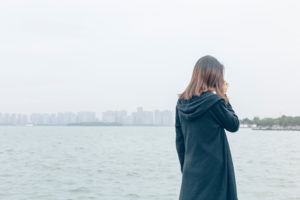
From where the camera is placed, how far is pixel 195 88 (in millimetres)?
3365

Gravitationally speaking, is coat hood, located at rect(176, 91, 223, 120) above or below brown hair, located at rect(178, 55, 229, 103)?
below

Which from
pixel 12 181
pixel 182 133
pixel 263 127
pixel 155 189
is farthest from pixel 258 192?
pixel 263 127

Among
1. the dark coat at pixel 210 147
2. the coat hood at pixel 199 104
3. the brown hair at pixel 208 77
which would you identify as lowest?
the dark coat at pixel 210 147

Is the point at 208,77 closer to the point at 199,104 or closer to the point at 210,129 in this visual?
the point at 199,104

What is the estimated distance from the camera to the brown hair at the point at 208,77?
3.33m

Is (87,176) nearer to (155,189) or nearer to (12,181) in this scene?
(12,181)

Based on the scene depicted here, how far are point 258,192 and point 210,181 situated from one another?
1417cm

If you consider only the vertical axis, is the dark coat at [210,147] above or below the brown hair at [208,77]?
below

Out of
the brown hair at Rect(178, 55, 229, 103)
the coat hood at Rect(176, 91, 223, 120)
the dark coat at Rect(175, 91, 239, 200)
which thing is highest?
the brown hair at Rect(178, 55, 229, 103)

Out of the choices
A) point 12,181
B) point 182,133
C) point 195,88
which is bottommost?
point 12,181

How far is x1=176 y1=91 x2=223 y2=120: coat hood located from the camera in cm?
329

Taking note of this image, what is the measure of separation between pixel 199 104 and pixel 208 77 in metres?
0.21

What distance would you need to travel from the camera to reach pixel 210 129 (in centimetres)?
334

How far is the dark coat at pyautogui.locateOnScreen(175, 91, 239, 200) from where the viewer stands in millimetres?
3299
